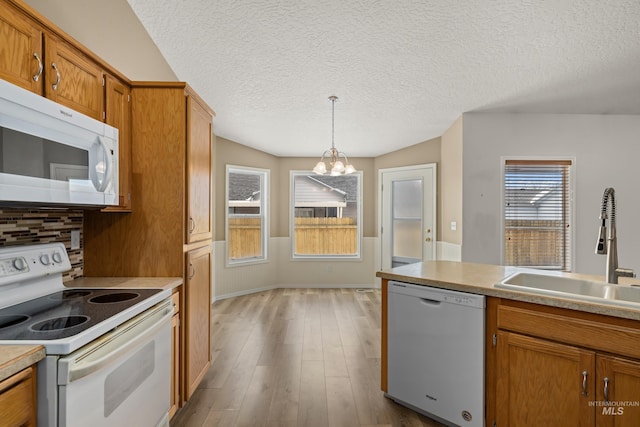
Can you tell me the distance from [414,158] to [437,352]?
11.9ft

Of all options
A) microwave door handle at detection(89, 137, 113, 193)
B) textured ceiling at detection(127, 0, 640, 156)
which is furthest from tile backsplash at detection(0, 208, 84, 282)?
textured ceiling at detection(127, 0, 640, 156)

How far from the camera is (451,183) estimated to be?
13.7ft

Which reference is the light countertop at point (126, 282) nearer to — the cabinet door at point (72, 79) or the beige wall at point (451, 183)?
the cabinet door at point (72, 79)

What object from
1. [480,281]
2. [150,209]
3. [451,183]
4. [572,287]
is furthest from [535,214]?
[150,209]

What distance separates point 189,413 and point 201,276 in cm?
89

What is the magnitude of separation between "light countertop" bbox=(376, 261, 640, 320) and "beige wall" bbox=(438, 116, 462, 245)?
1506mm

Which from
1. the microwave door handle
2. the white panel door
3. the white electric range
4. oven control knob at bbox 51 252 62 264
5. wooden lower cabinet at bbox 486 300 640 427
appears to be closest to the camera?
the white electric range

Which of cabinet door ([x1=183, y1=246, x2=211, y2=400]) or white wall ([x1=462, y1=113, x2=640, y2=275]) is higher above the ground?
white wall ([x1=462, y1=113, x2=640, y2=275])

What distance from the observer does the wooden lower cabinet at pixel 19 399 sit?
3.02 feet

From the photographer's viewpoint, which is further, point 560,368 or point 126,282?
point 126,282

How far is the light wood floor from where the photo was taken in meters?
2.10

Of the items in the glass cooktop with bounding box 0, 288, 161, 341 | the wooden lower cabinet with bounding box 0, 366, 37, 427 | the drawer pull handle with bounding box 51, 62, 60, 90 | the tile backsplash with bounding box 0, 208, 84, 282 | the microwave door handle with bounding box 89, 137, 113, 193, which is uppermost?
the drawer pull handle with bounding box 51, 62, 60, 90

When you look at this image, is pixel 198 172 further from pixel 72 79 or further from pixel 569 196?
pixel 569 196

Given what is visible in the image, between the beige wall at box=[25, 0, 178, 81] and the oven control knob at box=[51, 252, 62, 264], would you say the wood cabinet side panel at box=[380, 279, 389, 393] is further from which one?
the beige wall at box=[25, 0, 178, 81]
